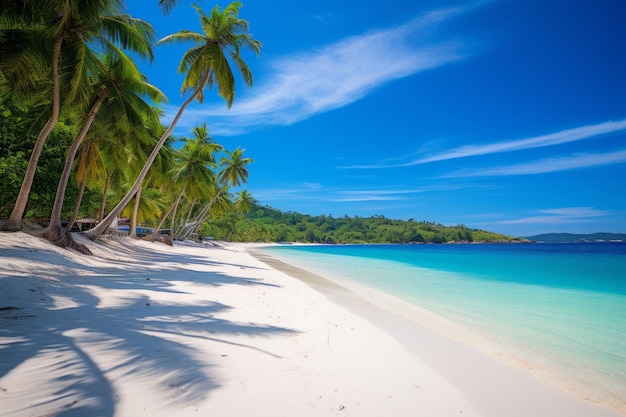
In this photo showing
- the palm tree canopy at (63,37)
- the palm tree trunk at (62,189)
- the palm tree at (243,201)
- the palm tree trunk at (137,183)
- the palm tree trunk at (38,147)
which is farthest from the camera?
the palm tree at (243,201)

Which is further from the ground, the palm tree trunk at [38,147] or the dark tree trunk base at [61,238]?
the palm tree trunk at [38,147]

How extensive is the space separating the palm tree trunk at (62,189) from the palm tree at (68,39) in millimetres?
1000

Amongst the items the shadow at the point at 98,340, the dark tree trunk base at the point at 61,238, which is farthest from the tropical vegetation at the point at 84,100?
the shadow at the point at 98,340

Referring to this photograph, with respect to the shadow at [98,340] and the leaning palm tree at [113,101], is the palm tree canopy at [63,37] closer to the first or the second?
the leaning palm tree at [113,101]

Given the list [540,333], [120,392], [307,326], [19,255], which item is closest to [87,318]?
[120,392]

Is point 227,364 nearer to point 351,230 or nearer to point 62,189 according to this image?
point 62,189

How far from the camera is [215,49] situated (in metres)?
15.1

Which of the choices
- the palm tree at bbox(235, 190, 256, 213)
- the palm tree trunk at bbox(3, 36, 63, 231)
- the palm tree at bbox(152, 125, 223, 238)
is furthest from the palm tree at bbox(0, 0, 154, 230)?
the palm tree at bbox(235, 190, 256, 213)

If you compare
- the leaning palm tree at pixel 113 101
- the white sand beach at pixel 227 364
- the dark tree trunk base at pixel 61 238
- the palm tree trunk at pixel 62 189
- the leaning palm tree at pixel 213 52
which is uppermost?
the leaning palm tree at pixel 213 52

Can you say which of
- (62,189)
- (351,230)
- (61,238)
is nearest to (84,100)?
(62,189)

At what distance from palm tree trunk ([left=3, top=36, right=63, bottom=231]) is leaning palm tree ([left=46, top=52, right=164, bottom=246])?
0.99 meters

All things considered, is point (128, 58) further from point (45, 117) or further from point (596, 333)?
point (596, 333)

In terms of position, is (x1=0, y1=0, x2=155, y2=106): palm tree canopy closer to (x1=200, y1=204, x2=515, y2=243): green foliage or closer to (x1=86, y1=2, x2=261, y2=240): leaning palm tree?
(x1=86, y1=2, x2=261, y2=240): leaning palm tree

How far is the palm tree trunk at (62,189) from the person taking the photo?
11047 millimetres
